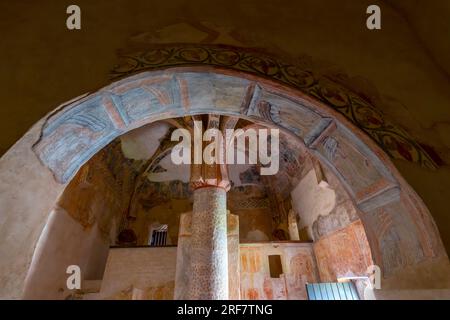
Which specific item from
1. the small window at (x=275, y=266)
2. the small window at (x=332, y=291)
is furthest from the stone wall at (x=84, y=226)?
the small window at (x=332, y=291)

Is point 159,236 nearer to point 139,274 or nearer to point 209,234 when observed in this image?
point 139,274

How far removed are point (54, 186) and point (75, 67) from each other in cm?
100

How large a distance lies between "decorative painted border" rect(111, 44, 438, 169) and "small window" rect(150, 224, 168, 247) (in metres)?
9.41

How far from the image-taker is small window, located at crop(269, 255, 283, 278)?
823 cm

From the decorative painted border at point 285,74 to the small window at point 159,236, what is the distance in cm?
941

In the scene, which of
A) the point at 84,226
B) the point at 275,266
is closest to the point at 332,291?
the point at 275,266

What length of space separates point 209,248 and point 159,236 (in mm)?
6933

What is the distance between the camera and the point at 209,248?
15.5 ft

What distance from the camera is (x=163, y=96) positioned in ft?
7.79

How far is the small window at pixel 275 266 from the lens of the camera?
823 centimetres

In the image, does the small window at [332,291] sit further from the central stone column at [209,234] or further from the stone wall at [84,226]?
the stone wall at [84,226]

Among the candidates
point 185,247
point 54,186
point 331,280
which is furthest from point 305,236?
point 54,186

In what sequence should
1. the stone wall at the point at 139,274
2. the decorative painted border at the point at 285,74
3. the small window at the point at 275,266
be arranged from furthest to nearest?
1. the small window at the point at 275,266
2. the stone wall at the point at 139,274
3. the decorative painted border at the point at 285,74
